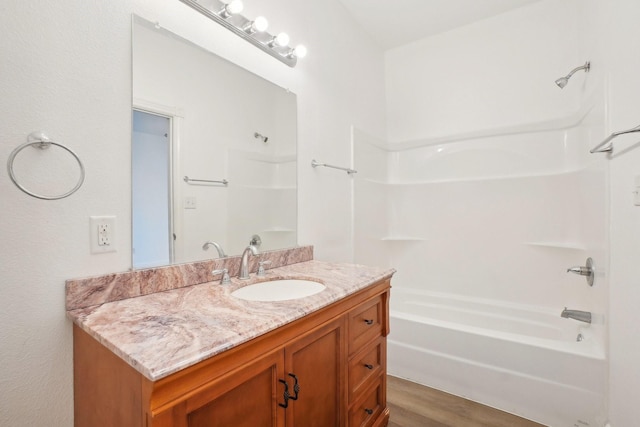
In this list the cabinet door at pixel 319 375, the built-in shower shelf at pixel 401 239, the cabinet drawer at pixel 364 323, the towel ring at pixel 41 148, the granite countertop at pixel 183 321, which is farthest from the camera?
the built-in shower shelf at pixel 401 239

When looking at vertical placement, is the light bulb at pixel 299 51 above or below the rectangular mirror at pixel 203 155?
above

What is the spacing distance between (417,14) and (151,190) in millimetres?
2408

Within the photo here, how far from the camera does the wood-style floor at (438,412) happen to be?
158cm

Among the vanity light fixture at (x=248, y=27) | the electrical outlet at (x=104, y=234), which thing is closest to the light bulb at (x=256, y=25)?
the vanity light fixture at (x=248, y=27)

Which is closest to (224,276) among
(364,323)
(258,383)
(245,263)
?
(245,263)

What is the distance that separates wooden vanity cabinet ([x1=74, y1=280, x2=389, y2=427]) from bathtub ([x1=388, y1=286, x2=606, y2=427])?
790 mm

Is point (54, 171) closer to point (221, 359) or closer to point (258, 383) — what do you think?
point (221, 359)

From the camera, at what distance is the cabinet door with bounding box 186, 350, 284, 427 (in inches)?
25.3

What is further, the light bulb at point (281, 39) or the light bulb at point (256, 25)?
the light bulb at point (281, 39)

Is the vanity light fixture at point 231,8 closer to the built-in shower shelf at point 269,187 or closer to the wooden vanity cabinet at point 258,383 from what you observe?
the built-in shower shelf at point 269,187

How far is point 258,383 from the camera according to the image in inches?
30.2

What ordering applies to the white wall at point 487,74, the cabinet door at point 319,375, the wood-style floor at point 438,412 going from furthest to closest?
the white wall at point 487,74, the wood-style floor at point 438,412, the cabinet door at point 319,375

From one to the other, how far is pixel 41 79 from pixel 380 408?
1.88m

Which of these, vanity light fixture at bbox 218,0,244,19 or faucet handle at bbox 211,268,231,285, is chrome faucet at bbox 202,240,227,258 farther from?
vanity light fixture at bbox 218,0,244,19
